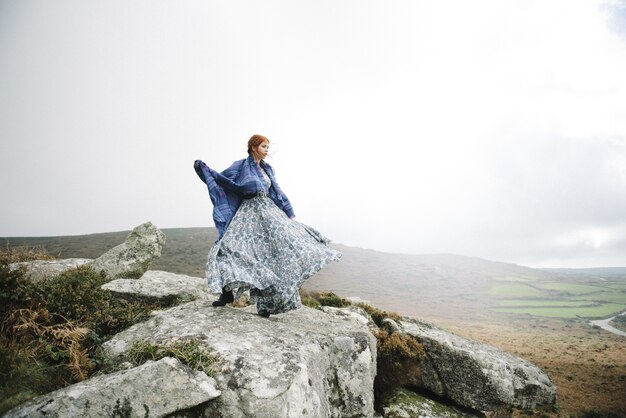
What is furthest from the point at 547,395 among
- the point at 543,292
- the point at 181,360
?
the point at 543,292

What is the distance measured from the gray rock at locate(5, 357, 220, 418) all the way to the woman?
4.80 ft

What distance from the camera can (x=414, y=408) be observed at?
22.7 ft

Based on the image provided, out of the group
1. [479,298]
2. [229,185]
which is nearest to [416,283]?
[479,298]

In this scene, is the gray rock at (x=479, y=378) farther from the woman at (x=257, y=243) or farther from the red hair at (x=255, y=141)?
the red hair at (x=255, y=141)

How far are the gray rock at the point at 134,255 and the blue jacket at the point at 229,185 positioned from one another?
6037mm

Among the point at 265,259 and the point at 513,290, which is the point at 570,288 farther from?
the point at 265,259

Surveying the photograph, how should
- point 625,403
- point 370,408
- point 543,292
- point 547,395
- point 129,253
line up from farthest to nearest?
point 543,292, point 625,403, point 129,253, point 547,395, point 370,408

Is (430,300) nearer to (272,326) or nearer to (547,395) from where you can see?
(547,395)

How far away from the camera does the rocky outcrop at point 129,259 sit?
9422mm

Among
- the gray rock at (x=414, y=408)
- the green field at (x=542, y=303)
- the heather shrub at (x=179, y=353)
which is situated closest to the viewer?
the heather shrub at (x=179, y=353)

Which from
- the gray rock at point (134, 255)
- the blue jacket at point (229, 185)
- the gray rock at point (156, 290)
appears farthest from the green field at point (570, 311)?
the blue jacket at point (229, 185)

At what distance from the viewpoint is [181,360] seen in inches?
145

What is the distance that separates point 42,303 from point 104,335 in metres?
1.06

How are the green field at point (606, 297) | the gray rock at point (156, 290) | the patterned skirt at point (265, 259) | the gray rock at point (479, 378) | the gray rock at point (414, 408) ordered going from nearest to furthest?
the patterned skirt at point (265, 259) → the gray rock at point (414, 408) → the gray rock at point (156, 290) → the gray rock at point (479, 378) → the green field at point (606, 297)
